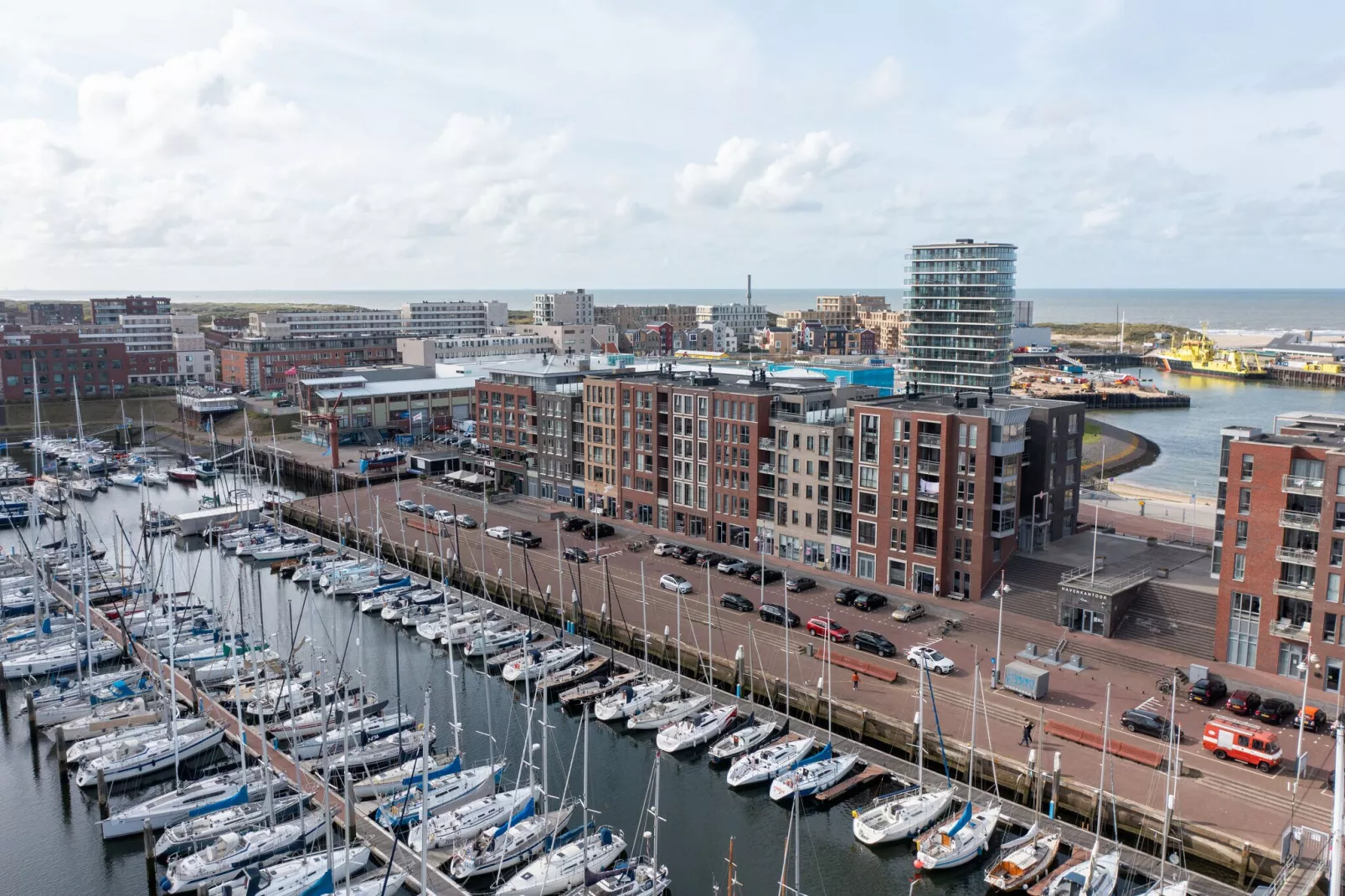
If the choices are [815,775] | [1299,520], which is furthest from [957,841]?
[1299,520]

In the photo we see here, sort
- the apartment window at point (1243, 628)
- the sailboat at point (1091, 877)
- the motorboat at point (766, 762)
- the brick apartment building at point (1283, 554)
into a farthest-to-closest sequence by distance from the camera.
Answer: the apartment window at point (1243, 628) → the brick apartment building at point (1283, 554) → the motorboat at point (766, 762) → the sailboat at point (1091, 877)

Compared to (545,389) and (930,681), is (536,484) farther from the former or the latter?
(930,681)

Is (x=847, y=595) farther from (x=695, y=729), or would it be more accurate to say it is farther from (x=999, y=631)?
(x=695, y=729)

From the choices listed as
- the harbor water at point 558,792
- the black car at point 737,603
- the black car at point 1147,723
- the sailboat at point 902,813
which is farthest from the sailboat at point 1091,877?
the black car at point 737,603

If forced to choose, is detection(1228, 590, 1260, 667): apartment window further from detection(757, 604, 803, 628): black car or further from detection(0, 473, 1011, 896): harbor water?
detection(757, 604, 803, 628): black car

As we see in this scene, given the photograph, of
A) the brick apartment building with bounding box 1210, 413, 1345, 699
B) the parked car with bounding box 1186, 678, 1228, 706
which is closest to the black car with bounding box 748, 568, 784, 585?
the parked car with bounding box 1186, 678, 1228, 706

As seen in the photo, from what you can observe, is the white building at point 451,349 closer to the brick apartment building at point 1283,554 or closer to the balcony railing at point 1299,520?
the brick apartment building at point 1283,554

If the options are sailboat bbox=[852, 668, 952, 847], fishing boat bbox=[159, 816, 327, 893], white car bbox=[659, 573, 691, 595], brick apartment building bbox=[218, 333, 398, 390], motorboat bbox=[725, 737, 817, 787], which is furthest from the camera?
brick apartment building bbox=[218, 333, 398, 390]
